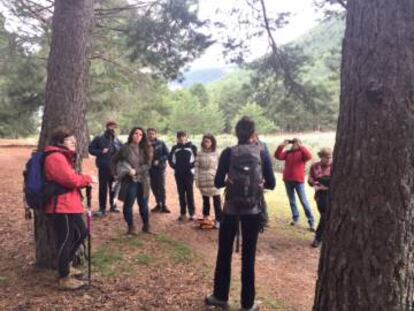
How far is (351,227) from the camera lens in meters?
3.06

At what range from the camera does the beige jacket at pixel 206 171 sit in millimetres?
8742

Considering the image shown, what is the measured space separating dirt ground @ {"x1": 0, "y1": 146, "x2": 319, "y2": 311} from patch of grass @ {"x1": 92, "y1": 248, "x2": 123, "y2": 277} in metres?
0.02

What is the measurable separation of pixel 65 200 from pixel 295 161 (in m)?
5.06

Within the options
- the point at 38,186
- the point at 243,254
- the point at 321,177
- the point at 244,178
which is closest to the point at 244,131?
the point at 244,178

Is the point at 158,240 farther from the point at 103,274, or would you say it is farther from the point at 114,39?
the point at 114,39

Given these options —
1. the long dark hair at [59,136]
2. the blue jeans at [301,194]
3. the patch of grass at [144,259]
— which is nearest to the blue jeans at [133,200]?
the patch of grass at [144,259]

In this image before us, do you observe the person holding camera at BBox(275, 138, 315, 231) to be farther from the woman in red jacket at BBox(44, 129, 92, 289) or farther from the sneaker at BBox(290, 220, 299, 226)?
the woman in red jacket at BBox(44, 129, 92, 289)

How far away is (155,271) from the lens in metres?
6.38

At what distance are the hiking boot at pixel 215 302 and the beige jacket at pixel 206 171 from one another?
12.0ft

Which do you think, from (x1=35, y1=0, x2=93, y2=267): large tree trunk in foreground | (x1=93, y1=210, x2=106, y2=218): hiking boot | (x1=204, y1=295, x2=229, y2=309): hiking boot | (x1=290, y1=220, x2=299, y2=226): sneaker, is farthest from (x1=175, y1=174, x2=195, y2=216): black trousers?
(x1=204, y1=295, x2=229, y2=309): hiking boot

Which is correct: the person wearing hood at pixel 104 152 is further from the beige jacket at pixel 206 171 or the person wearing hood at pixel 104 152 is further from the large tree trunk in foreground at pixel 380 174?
the large tree trunk in foreground at pixel 380 174

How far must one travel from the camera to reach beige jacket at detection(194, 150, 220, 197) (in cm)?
874

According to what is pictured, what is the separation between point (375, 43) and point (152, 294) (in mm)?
3684

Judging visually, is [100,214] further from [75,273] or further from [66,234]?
[66,234]
